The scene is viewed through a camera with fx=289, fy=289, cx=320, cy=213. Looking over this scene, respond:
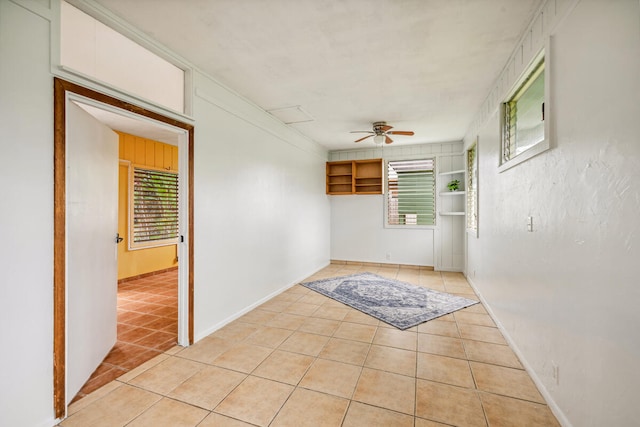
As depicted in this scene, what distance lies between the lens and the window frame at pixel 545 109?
191 centimetres

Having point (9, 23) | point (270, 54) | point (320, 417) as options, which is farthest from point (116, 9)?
point (320, 417)

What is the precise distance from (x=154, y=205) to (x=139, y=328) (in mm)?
3160

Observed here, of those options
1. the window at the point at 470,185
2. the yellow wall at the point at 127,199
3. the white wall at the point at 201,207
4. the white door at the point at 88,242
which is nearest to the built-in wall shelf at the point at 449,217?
the window at the point at 470,185

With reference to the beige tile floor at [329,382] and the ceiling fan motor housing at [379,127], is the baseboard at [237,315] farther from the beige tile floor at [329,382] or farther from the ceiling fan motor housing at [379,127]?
the ceiling fan motor housing at [379,127]

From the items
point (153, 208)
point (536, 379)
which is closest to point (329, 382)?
point (536, 379)

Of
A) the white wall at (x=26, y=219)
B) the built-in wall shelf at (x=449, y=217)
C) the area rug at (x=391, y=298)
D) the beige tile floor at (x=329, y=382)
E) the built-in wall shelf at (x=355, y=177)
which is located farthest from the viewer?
the built-in wall shelf at (x=355, y=177)

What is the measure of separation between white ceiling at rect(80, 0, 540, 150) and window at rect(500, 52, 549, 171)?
0.35 m

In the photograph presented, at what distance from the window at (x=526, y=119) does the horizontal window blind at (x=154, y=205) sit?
5865mm

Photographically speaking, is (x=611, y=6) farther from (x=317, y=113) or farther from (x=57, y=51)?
(x=317, y=113)

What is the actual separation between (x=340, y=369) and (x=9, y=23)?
3148 mm

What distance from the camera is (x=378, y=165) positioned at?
6578 millimetres

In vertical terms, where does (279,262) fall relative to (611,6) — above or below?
below

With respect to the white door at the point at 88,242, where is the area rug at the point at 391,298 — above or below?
below

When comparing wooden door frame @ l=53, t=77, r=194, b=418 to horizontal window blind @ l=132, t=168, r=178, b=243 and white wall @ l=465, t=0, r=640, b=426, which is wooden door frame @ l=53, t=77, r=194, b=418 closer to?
white wall @ l=465, t=0, r=640, b=426
